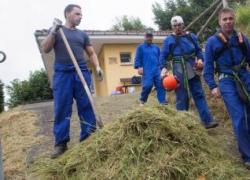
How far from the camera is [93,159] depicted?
4.43 meters

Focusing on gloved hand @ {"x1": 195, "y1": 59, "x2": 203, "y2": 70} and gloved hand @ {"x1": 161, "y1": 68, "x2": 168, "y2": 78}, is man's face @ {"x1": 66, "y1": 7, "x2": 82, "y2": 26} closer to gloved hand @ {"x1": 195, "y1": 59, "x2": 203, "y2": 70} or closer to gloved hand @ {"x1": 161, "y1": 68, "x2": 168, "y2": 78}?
gloved hand @ {"x1": 161, "y1": 68, "x2": 168, "y2": 78}

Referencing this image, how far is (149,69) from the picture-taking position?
8188 mm

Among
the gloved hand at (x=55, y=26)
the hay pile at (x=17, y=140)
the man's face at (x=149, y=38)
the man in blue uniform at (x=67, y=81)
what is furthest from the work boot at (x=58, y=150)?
the man's face at (x=149, y=38)

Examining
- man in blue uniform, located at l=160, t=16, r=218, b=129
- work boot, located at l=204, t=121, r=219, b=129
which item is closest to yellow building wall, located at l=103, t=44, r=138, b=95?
man in blue uniform, located at l=160, t=16, r=218, b=129

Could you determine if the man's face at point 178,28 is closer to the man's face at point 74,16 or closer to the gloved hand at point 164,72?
the gloved hand at point 164,72

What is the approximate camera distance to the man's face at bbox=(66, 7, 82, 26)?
5719mm

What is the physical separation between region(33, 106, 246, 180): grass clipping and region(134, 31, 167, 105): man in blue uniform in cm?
309

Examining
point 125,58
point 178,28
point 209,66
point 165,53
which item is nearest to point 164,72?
point 165,53

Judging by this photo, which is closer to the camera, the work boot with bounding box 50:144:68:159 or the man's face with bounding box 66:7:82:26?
the work boot with bounding box 50:144:68:159

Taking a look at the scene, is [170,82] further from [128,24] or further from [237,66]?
[128,24]

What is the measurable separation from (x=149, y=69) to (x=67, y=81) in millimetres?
2873

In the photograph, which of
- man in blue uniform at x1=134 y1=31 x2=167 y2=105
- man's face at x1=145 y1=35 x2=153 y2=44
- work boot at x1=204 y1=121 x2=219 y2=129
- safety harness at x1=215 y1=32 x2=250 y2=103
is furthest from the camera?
man's face at x1=145 y1=35 x2=153 y2=44

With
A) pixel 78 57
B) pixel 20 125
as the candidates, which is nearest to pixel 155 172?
pixel 78 57

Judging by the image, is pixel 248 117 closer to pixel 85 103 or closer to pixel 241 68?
pixel 241 68
